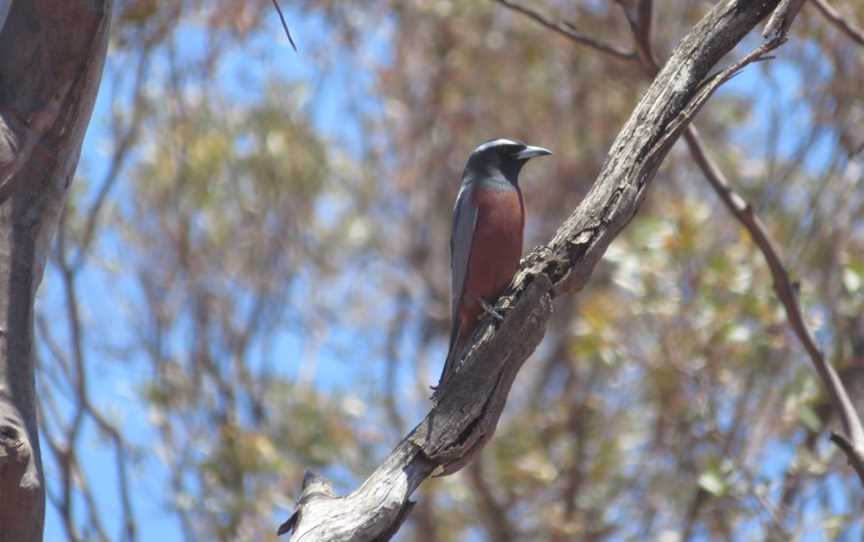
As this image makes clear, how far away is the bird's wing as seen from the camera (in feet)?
19.3

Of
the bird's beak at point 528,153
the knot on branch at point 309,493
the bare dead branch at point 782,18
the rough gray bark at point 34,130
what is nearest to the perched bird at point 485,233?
the bird's beak at point 528,153

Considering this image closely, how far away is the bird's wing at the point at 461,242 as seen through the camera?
5.89 m

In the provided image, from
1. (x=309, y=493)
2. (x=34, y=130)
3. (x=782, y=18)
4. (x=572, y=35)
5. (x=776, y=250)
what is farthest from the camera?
(x=572, y=35)

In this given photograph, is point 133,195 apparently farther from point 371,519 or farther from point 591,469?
point 371,519

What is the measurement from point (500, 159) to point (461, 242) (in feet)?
2.15

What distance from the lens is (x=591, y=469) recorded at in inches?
404

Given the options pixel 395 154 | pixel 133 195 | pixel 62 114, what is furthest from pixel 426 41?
pixel 62 114

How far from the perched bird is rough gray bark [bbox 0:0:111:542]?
1.98 m

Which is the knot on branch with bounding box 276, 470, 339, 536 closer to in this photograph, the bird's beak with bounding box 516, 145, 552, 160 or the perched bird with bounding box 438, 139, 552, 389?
the perched bird with bounding box 438, 139, 552, 389

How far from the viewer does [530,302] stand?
4160 mm

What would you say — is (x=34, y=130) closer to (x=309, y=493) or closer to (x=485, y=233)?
(x=309, y=493)

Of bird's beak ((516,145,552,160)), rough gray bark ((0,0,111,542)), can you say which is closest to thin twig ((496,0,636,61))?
bird's beak ((516,145,552,160))

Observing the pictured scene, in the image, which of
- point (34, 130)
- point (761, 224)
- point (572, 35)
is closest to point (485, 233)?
point (572, 35)

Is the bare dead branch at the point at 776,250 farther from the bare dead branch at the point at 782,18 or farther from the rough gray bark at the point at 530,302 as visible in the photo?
the rough gray bark at the point at 530,302
